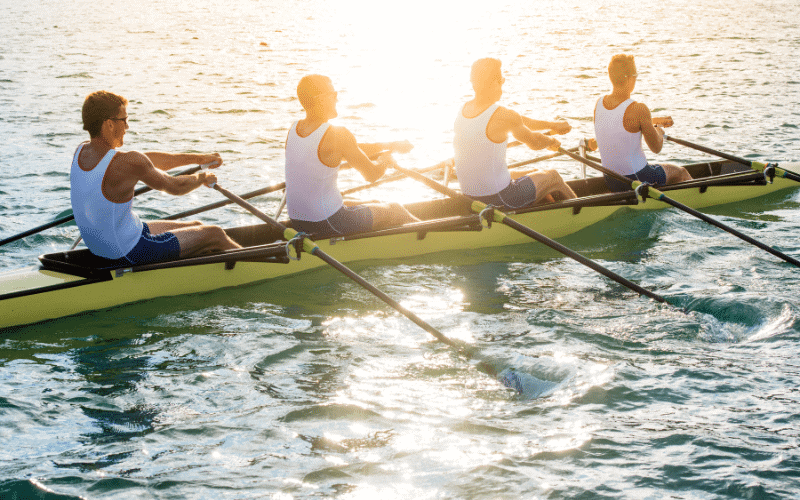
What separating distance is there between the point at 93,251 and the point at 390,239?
9.56 ft

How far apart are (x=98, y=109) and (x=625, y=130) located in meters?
5.55

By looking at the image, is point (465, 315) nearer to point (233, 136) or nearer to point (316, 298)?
point (316, 298)

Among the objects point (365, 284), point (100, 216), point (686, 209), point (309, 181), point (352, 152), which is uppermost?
point (352, 152)

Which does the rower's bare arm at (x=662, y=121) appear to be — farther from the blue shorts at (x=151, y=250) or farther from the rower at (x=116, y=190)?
the blue shorts at (x=151, y=250)

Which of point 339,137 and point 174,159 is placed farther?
point 174,159

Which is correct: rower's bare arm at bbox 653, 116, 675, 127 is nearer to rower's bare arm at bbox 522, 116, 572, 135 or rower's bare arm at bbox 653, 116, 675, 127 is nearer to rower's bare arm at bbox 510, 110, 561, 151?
rower's bare arm at bbox 522, 116, 572, 135

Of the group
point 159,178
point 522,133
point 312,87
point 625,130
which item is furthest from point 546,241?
point 159,178

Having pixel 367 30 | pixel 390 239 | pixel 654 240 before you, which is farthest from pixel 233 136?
pixel 367 30

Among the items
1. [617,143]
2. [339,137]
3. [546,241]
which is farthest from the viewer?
[617,143]

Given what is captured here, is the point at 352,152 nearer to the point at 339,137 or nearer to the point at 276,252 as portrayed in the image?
the point at 339,137

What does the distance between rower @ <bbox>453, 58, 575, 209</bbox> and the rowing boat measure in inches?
9.5

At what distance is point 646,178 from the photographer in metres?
8.88

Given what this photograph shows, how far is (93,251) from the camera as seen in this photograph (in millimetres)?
6469

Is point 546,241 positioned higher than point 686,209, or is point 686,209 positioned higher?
point 686,209
